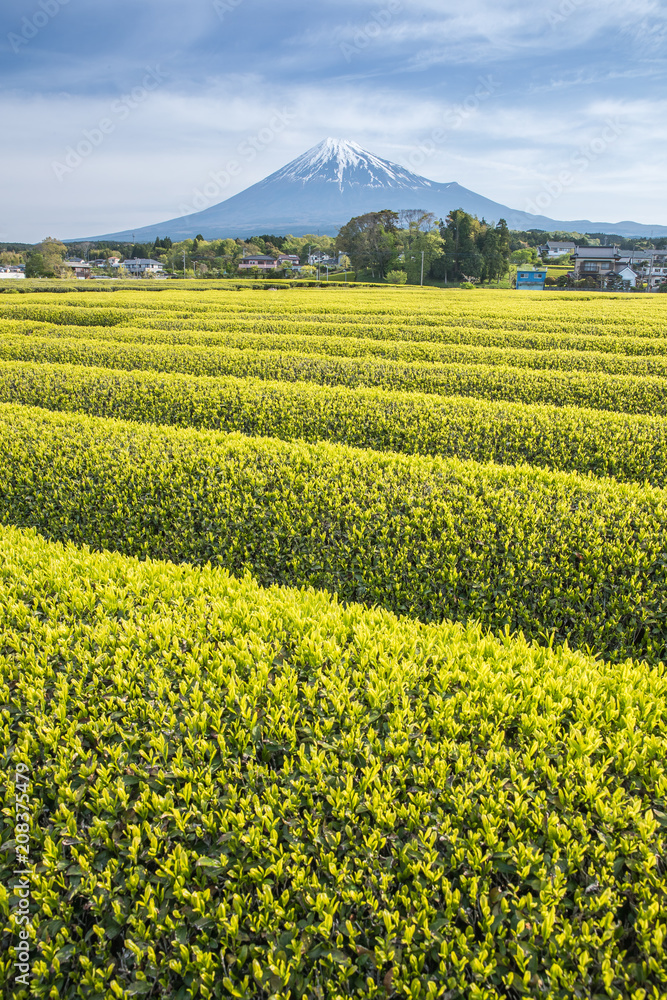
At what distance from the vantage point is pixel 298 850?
2254mm

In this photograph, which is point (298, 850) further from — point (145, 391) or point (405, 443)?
→ point (145, 391)

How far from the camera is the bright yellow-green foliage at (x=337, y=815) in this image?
2.01 m

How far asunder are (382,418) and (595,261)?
369 ft

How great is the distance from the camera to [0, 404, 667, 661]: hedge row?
4.92 m

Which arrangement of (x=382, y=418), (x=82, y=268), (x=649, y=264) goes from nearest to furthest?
(x=382, y=418) → (x=649, y=264) → (x=82, y=268)

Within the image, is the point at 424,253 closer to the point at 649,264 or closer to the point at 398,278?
the point at 398,278

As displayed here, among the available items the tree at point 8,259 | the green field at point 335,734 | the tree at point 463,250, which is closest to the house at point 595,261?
the tree at point 463,250

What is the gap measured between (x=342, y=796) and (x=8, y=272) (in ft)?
462

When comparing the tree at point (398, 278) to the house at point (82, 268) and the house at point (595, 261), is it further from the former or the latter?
the house at point (82, 268)

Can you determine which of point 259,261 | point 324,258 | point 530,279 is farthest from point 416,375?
point 324,258

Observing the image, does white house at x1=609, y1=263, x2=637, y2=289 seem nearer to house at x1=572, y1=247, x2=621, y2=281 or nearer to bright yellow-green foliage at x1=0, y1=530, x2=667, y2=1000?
house at x1=572, y1=247, x2=621, y2=281

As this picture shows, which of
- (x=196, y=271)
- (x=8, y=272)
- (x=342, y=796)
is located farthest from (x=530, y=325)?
(x=8, y=272)

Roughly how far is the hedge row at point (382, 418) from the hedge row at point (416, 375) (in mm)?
1839

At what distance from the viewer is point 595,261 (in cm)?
10044
